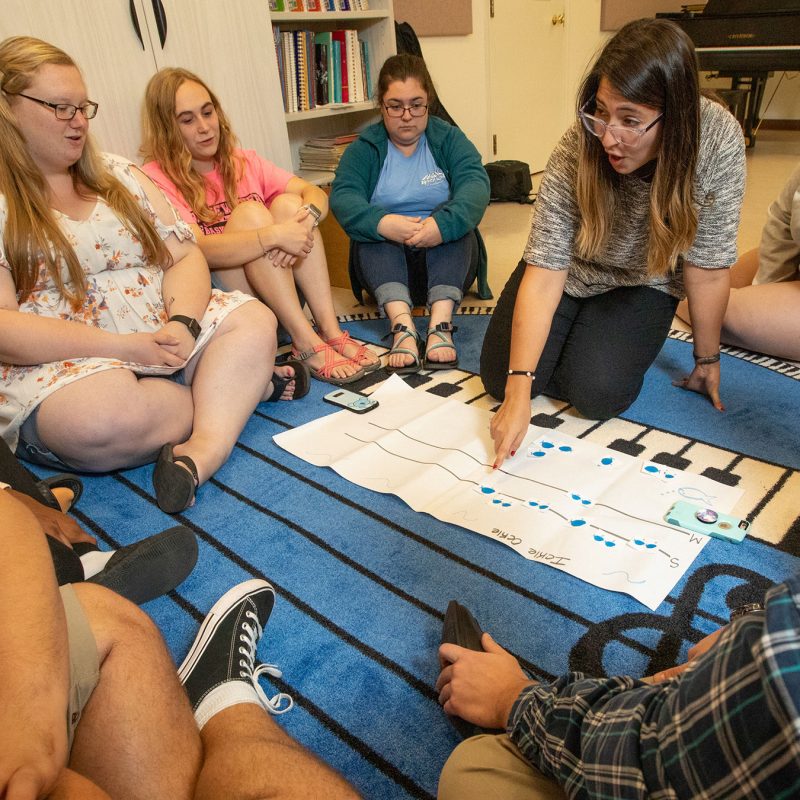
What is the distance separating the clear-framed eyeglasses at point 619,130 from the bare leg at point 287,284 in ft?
2.98

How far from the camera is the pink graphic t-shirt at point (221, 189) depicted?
1794 millimetres

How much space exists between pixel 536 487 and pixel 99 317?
1016 mm

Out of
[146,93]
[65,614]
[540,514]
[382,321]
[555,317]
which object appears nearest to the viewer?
[65,614]

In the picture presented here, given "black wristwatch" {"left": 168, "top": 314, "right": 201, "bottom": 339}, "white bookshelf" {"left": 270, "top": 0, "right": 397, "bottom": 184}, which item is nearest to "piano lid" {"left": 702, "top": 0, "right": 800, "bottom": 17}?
"white bookshelf" {"left": 270, "top": 0, "right": 397, "bottom": 184}

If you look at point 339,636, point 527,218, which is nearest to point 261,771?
point 339,636

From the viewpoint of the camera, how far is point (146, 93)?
1.87 m

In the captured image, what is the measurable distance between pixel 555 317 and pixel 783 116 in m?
4.75

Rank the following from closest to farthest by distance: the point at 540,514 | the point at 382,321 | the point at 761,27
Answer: the point at 540,514
the point at 382,321
the point at 761,27

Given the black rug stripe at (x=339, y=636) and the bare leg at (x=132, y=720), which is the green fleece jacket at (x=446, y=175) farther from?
the bare leg at (x=132, y=720)

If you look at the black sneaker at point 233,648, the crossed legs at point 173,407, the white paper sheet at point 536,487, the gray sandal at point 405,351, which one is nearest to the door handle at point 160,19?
the crossed legs at point 173,407

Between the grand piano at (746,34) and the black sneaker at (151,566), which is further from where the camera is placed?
the grand piano at (746,34)

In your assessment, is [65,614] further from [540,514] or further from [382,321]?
[382,321]

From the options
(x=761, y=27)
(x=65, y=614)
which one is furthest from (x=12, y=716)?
(x=761, y=27)

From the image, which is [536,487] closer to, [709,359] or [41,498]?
[709,359]
